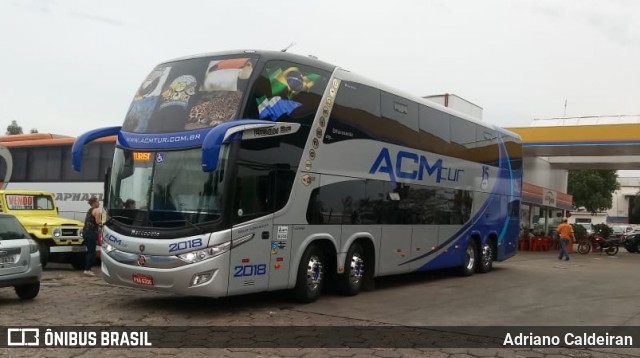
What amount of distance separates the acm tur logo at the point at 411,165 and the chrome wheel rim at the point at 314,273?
221 centimetres

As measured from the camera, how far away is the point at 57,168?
17781 millimetres

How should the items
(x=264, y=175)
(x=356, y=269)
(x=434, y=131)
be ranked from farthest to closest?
(x=434, y=131) < (x=356, y=269) < (x=264, y=175)

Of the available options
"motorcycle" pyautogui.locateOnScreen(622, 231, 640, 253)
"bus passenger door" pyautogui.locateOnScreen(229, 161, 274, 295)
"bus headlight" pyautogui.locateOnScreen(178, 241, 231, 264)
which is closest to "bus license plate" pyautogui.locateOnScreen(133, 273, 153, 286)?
"bus headlight" pyautogui.locateOnScreen(178, 241, 231, 264)

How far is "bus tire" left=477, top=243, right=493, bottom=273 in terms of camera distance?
644 inches

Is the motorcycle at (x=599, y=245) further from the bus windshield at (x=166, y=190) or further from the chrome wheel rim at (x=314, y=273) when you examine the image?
the bus windshield at (x=166, y=190)

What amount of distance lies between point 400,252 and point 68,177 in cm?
1054

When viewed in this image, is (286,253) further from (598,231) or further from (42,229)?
(598,231)

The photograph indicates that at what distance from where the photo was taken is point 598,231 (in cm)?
3447

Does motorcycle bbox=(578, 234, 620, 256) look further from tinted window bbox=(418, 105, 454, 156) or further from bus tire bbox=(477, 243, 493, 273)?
tinted window bbox=(418, 105, 454, 156)

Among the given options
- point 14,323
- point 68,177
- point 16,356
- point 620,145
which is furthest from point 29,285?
point 620,145

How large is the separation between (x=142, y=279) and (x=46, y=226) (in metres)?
6.50

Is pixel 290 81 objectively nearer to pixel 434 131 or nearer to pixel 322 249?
pixel 322 249

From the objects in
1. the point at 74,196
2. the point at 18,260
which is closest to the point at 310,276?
the point at 18,260

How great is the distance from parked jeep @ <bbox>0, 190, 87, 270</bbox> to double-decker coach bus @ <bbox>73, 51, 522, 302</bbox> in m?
4.89
